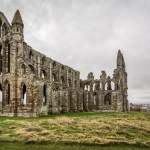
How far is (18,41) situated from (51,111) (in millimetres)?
11582

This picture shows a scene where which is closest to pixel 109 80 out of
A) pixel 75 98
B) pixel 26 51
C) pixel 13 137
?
pixel 75 98

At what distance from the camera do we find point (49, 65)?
51.5m

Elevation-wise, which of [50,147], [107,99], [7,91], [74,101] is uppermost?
[7,91]

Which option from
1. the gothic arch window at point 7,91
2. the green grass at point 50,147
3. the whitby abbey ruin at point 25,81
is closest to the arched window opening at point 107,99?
the whitby abbey ruin at point 25,81

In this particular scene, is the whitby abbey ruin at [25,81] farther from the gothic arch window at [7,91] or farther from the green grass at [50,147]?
the green grass at [50,147]

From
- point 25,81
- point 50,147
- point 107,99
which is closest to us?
point 50,147

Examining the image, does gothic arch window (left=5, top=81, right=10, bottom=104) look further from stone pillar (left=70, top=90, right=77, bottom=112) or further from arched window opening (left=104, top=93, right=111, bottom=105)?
arched window opening (left=104, top=93, right=111, bottom=105)

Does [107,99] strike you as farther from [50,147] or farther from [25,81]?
[50,147]

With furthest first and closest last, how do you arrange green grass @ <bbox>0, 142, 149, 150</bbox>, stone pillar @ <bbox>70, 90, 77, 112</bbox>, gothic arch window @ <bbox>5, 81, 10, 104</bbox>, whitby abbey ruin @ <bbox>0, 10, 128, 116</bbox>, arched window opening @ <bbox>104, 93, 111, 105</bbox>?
arched window opening @ <bbox>104, 93, 111, 105</bbox> → stone pillar @ <bbox>70, 90, 77, 112</bbox> → gothic arch window @ <bbox>5, 81, 10, 104</bbox> → whitby abbey ruin @ <bbox>0, 10, 128, 116</bbox> → green grass @ <bbox>0, 142, 149, 150</bbox>

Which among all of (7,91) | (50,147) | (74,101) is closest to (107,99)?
(74,101)

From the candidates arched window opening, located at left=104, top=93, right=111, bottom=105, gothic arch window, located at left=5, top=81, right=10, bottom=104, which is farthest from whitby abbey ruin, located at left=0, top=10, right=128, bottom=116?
arched window opening, located at left=104, top=93, right=111, bottom=105

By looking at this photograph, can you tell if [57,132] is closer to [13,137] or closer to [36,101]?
[13,137]

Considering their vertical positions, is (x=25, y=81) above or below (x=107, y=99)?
above

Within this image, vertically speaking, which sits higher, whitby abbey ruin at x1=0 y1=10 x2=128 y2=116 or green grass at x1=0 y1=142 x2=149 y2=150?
whitby abbey ruin at x1=0 y1=10 x2=128 y2=116
